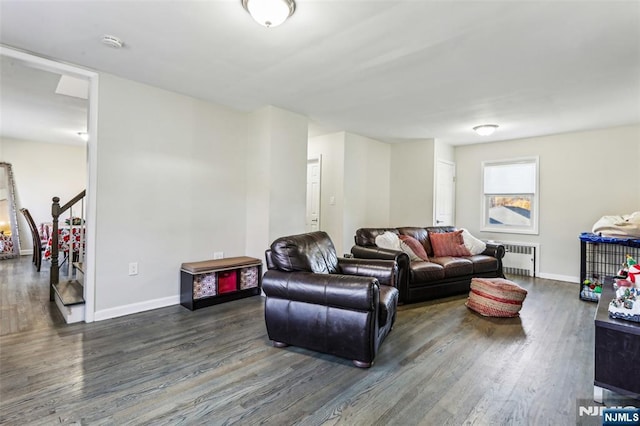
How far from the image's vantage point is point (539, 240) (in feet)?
17.1

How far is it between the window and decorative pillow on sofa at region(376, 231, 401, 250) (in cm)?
Result: 264

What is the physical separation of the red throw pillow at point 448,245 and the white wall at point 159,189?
273 cm

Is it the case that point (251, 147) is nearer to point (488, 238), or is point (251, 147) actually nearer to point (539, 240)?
point (488, 238)

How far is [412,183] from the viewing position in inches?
228

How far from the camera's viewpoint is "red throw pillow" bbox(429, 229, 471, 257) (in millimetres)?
4457

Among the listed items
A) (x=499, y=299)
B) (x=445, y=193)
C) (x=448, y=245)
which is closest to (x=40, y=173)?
(x=448, y=245)

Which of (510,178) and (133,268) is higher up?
(510,178)

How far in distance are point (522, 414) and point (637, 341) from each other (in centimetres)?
74

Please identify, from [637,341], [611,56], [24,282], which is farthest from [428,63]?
[24,282]

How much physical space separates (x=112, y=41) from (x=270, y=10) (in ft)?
4.62

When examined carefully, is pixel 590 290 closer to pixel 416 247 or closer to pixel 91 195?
pixel 416 247

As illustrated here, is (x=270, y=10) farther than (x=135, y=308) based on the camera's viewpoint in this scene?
No

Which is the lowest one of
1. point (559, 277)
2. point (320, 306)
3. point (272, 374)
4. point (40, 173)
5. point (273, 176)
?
point (272, 374)

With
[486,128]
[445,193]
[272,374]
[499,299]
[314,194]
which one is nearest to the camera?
[272,374]
